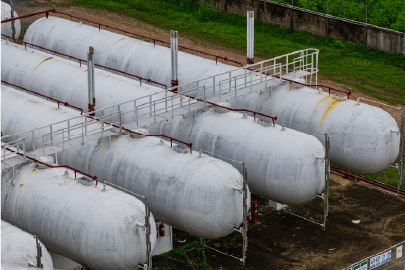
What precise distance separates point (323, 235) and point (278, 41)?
73.7 feet

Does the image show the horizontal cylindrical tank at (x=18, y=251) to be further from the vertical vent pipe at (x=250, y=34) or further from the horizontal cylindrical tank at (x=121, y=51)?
the vertical vent pipe at (x=250, y=34)

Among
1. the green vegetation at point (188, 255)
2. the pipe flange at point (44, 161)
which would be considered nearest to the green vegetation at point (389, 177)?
the green vegetation at point (188, 255)

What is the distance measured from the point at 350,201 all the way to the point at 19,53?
16.3 m

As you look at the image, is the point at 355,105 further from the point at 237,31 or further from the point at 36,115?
the point at 237,31

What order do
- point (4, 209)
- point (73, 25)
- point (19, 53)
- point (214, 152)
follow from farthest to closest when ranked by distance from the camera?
point (73, 25)
point (19, 53)
point (214, 152)
point (4, 209)

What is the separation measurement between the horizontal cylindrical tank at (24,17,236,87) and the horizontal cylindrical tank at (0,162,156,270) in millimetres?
10817

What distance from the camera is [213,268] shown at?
85.3ft

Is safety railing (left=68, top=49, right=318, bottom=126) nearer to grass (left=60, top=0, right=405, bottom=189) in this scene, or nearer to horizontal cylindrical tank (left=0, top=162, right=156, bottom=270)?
horizontal cylindrical tank (left=0, top=162, right=156, bottom=270)

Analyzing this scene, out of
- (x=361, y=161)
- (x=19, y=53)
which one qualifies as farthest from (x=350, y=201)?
(x=19, y=53)

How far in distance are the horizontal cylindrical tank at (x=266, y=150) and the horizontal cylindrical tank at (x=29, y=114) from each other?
4.36m

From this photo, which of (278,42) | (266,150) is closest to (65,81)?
(266,150)

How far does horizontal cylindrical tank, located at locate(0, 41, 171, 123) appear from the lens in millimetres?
30375

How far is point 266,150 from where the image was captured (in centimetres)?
2677

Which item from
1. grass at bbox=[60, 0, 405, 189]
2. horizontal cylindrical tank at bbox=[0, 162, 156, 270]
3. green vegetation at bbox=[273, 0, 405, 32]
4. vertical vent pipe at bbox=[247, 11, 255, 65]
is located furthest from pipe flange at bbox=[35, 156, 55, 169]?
green vegetation at bbox=[273, 0, 405, 32]
